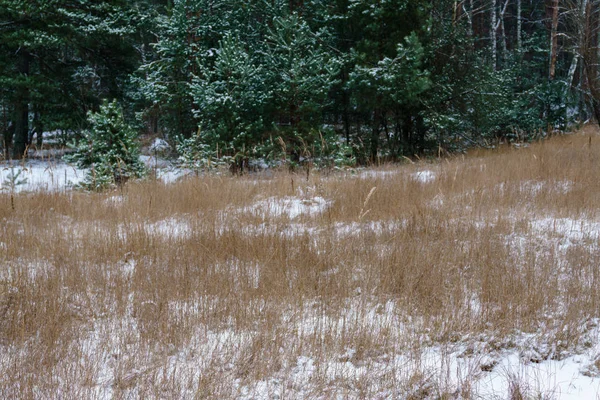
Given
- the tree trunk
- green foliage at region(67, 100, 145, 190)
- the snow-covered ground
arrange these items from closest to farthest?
the snow-covered ground, green foliage at region(67, 100, 145, 190), the tree trunk

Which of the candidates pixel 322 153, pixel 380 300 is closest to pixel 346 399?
pixel 380 300

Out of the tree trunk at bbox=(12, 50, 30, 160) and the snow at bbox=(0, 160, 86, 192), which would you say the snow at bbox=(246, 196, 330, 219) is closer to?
the snow at bbox=(0, 160, 86, 192)

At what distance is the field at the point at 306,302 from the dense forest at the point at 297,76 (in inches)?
191

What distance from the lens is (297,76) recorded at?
11.0m

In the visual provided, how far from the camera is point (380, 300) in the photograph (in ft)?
11.2

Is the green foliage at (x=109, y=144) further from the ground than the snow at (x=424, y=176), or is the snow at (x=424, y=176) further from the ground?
the green foliage at (x=109, y=144)

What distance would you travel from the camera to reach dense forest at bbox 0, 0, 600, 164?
11117 millimetres

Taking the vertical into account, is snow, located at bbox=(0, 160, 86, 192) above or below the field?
above

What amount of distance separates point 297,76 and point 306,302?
27.5ft

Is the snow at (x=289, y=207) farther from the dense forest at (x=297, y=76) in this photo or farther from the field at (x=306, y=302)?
the dense forest at (x=297, y=76)

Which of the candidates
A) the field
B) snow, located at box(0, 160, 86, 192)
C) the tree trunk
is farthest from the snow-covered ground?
the tree trunk

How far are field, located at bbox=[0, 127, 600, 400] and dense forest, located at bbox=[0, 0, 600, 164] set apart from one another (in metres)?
4.84

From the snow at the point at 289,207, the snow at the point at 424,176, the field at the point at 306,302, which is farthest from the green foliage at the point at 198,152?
the field at the point at 306,302

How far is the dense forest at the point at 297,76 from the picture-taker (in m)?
11.1
